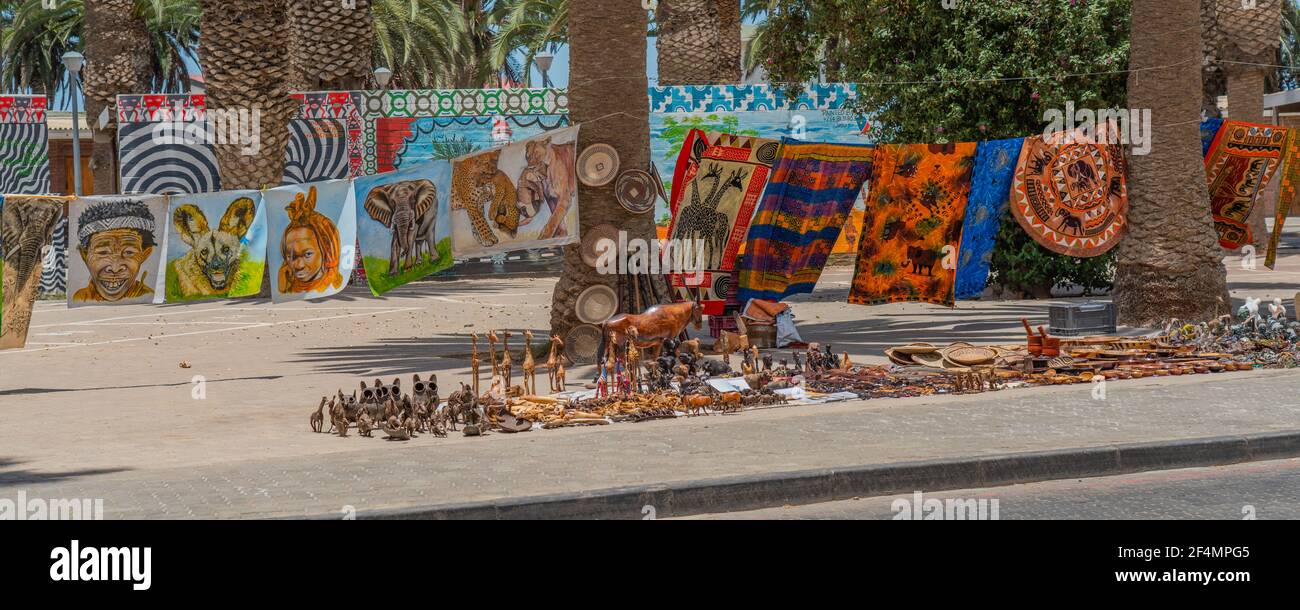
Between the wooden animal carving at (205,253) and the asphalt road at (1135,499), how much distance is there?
26.7 feet

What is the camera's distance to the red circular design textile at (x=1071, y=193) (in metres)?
15.0

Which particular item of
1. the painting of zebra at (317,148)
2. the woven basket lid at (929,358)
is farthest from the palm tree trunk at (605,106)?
the painting of zebra at (317,148)

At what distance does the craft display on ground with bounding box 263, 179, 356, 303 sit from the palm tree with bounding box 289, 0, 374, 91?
55.5 feet

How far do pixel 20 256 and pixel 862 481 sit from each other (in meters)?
8.86

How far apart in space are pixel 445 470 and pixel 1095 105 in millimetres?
15712

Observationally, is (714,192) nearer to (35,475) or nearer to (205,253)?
(205,253)

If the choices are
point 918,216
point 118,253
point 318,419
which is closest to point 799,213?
point 918,216

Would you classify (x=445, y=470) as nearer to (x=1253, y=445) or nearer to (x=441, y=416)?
(x=441, y=416)

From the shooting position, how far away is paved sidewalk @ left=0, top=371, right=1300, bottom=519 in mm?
7508

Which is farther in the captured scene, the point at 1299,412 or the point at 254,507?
the point at 1299,412

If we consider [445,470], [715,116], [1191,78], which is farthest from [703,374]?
[715,116]

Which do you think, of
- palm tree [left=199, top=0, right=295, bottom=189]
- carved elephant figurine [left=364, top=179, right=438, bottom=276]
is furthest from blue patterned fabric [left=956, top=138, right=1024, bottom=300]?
palm tree [left=199, top=0, right=295, bottom=189]

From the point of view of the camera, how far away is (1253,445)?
8.66m

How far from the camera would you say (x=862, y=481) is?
25.8 ft
